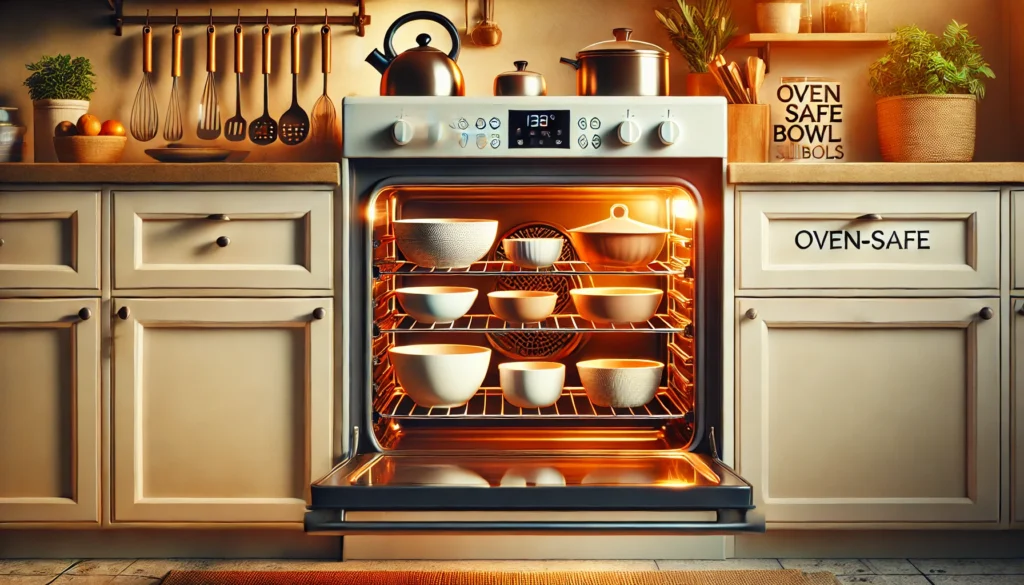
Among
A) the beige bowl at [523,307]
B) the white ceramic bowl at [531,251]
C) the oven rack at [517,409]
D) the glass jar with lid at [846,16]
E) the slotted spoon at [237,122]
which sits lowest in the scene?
the oven rack at [517,409]

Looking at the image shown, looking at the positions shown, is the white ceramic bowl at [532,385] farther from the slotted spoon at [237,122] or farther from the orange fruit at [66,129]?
the orange fruit at [66,129]

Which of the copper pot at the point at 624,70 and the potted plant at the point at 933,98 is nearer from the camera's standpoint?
the copper pot at the point at 624,70

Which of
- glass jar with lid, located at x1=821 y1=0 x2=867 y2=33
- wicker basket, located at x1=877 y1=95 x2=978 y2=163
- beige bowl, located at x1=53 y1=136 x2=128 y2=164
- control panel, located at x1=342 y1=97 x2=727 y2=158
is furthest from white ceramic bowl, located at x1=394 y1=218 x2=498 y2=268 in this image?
glass jar with lid, located at x1=821 y1=0 x2=867 y2=33

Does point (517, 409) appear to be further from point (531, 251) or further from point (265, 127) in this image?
point (265, 127)

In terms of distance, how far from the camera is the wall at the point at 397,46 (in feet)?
8.52

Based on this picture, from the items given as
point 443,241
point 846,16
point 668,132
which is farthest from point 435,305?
point 846,16

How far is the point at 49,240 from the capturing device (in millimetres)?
2057

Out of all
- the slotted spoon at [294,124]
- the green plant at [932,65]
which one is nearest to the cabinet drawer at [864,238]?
the green plant at [932,65]

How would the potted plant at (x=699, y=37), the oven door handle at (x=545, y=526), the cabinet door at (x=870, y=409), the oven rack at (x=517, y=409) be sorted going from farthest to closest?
the potted plant at (x=699, y=37), the oven rack at (x=517, y=409), the cabinet door at (x=870, y=409), the oven door handle at (x=545, y=526)

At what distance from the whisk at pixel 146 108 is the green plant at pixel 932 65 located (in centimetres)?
199

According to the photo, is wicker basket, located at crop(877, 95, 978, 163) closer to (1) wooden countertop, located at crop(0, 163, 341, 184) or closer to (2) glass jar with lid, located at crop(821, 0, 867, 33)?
(2) glass jar with lid, located at crop(821, 0, 867, 33)

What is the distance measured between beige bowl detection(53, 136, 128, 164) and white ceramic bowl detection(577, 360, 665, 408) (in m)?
1.30

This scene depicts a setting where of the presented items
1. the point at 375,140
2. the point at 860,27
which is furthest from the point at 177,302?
the point at 860,27

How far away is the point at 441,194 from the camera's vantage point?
238 cm
